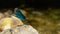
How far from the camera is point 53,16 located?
365cm

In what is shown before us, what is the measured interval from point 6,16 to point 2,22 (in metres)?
0.34

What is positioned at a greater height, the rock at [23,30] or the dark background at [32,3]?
the dark background at [32,3]

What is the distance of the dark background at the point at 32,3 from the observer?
13.5ft

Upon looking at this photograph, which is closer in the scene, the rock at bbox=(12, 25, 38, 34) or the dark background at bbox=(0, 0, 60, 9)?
the rock at bbox=(12, 25, 38, 34)

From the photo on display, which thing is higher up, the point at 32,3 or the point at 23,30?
the point at 32,3

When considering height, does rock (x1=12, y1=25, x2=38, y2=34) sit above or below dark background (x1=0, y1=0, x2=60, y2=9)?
below

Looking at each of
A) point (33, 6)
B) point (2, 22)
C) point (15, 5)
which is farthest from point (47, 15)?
point (2, 22)

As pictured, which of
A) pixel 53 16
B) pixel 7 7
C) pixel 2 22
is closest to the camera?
pixel 2 22

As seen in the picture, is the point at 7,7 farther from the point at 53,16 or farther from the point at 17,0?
the point at 53,16

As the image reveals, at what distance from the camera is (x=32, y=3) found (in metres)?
4.16

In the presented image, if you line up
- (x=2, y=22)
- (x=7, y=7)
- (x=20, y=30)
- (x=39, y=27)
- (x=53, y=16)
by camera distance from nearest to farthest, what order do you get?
(x=20, y=30) → (x=2, y=22) → (x=39, y=27) → (x=53, y=16) → (x=7, y=7)

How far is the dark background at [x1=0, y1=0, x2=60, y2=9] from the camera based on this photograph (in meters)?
4.10

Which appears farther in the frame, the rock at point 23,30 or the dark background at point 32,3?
the dark background at point 32,3

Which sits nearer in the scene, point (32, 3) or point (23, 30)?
point (23, 30)
